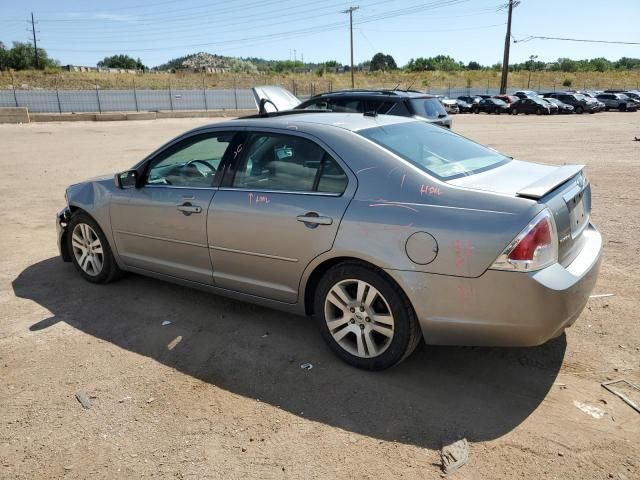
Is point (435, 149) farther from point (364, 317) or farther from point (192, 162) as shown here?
point (192, 162)

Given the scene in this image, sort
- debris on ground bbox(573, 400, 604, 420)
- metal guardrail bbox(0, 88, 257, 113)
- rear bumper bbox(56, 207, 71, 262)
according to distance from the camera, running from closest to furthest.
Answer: debris on ground bbox(573, 400, 604, 420), rear bumper bbox(56, 207, 71, 262), metal guardrail bbox(0, 88, 257, 113)

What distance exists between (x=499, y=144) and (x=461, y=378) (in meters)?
15.4

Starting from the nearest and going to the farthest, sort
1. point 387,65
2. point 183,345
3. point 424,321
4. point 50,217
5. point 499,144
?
point 424,321 < point 183,345 < point 50,217 < point 499,144 < point 387,65

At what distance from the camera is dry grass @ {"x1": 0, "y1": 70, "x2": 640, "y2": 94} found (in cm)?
6034

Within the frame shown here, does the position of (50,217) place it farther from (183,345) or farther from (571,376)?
(571,376)

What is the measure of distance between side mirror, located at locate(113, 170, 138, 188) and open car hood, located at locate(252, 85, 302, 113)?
3712mm

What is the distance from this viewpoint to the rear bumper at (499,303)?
8.99 ft

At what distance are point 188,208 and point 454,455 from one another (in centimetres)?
262

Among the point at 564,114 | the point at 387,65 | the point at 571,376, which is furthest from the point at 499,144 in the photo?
the point at 387,65

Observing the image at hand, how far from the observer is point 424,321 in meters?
3.03

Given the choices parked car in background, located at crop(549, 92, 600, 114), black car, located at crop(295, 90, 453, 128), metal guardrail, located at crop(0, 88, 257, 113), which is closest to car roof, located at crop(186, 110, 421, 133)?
black car, located at crop(295, 90, 453, 128)

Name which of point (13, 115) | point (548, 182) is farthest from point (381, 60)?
point (548, 182)

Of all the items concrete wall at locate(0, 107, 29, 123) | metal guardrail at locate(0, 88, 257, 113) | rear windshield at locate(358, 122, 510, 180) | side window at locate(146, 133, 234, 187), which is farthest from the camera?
metal guardrail at locate(0, 88, 257, 113)

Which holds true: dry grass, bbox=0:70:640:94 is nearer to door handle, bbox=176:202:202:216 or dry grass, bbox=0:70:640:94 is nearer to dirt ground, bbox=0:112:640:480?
door handle, bbox=176:202:202:216
